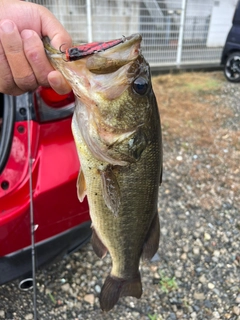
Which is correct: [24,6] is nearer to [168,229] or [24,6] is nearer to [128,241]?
[128,241]

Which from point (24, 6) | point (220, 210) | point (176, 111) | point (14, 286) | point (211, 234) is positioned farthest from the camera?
point (176, 111)

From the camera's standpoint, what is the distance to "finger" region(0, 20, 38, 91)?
1.22 metres

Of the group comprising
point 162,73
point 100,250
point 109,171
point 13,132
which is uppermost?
point 109,171

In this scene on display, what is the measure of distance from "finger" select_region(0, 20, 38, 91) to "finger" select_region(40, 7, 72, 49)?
0.47 feet

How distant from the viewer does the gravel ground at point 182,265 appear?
2.40 metres

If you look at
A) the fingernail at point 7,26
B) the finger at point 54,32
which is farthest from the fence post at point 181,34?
the fingernail at point 7,26

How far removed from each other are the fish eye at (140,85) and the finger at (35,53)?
32cm

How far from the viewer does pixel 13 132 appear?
2.01 meters

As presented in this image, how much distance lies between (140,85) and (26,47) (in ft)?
1.42

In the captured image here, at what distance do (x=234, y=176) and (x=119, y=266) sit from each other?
8.14ft

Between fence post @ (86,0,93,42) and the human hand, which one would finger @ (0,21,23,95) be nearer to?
the human hand

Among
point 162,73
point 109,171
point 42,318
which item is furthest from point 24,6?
point 162,73

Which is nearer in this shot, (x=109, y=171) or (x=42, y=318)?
(x=109, y=171)

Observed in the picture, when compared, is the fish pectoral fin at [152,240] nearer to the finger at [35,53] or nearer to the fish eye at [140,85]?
the fish eye at [140,85]
